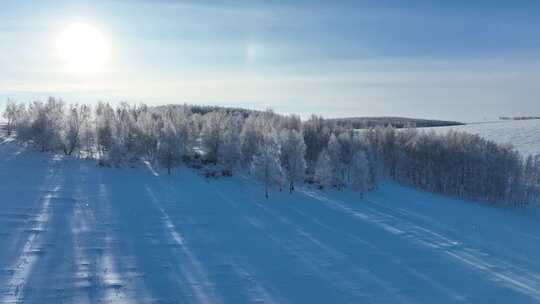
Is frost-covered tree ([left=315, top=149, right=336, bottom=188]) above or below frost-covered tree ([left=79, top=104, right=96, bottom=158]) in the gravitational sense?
below

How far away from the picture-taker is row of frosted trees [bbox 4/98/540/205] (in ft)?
245

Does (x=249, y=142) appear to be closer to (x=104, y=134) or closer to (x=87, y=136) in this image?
(x=104, y=134)

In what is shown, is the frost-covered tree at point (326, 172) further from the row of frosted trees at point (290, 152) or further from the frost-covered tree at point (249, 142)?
the frost-covered tree at point (249, 142)

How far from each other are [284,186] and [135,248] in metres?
37.5

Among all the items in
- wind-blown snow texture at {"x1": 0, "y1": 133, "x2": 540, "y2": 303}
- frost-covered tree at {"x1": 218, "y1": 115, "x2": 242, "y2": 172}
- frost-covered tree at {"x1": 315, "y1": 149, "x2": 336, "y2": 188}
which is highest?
frost-covered tree at {"x1": 218, "y1": 115, "x2": 242, "y2": 172}

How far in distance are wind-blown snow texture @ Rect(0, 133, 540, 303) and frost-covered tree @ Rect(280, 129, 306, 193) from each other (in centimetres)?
292

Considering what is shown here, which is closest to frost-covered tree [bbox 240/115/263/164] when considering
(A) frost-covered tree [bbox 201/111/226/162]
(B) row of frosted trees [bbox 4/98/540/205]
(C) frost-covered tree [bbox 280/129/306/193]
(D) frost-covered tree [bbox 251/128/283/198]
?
(B) row of frosted trees [bbox 4/98/540/205]

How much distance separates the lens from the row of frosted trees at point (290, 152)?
74.6 m

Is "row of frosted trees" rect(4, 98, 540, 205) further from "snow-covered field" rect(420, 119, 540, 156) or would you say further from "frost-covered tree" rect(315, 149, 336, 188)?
"snow-covered field" rect(420, 119, 540, 156)

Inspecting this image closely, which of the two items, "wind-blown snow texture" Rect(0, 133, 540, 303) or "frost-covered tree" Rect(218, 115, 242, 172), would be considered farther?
"frost-covered tree" Rect(218, 115, 242, 172)

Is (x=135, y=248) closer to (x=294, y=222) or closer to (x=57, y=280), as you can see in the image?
(x=57, y=280)

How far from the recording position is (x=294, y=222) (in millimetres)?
51594

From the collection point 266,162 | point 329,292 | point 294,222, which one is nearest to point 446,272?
point 329,292

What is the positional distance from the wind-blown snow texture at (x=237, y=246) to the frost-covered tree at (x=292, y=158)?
2.92 m
